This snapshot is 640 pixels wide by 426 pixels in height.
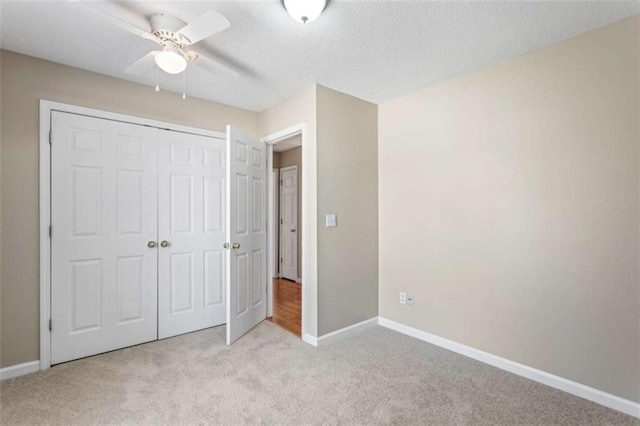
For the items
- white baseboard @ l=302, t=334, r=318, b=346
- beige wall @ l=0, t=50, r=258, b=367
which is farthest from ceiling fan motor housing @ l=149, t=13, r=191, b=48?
white baseboard @ l=302, t=334, r=318, b=346

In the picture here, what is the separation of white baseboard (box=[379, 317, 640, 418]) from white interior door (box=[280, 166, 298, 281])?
2.79 m

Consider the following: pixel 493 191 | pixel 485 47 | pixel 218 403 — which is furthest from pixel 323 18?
pixel 218 403

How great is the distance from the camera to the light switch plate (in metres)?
2.95

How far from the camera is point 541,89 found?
2.26 metres

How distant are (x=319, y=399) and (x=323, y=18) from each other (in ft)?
7.92

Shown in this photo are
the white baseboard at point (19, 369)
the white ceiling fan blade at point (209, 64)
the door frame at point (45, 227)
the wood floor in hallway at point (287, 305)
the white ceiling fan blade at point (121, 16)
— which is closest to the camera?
the white ceiling fan blade at point (121, 16)

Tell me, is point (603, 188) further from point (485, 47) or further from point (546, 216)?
point (485, 47)

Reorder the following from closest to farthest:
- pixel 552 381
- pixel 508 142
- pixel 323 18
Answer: pixel 323 18 < pixel 552 381 < pixel 508 142

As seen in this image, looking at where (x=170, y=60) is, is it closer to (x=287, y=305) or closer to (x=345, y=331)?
(x=345, y=331)

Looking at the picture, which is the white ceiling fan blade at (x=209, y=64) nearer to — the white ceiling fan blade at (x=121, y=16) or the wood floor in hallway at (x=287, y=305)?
the white ceiling fan blade at (x=121, y=16)

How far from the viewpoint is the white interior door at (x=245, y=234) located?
2865 mm

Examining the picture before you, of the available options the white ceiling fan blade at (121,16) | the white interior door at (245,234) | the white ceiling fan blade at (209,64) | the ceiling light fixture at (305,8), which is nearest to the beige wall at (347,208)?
the white interior door at (245,234)

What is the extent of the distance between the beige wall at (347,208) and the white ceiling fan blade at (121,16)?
1.48 m

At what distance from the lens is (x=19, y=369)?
2.29 metres
